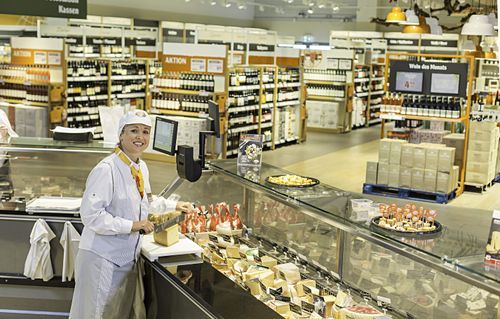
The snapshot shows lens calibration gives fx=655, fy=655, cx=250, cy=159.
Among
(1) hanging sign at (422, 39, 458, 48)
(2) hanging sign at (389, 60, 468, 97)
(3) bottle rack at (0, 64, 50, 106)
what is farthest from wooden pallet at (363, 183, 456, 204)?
(1) hanging sign at (422, 39, 458, 48)

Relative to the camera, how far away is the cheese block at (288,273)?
12.8ft

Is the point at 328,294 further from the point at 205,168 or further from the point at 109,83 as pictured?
the point at 109,83

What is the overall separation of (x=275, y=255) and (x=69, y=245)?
1.45 m

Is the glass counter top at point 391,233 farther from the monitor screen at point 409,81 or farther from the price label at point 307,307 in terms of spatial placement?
the monitor screen at point 409,81

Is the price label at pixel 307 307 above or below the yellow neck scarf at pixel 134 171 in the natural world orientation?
below

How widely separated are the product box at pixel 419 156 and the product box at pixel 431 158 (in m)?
0.04

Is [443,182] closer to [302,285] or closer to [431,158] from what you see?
[431,158]

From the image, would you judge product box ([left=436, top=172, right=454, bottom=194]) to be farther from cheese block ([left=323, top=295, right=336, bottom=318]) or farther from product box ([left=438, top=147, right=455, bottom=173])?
cheese block ([left=323, top=295, right=336, bottom=318])

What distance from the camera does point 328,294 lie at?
3.75 meters

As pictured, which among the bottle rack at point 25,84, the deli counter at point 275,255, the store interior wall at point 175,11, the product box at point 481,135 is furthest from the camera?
the store interior wall at point 175,11

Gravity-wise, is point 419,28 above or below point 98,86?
above

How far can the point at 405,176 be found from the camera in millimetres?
10070

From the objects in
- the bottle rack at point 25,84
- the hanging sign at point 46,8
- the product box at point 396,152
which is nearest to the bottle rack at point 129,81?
the bottle rack at point 25,84

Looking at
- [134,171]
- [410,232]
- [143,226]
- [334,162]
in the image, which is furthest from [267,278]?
[334,162]
